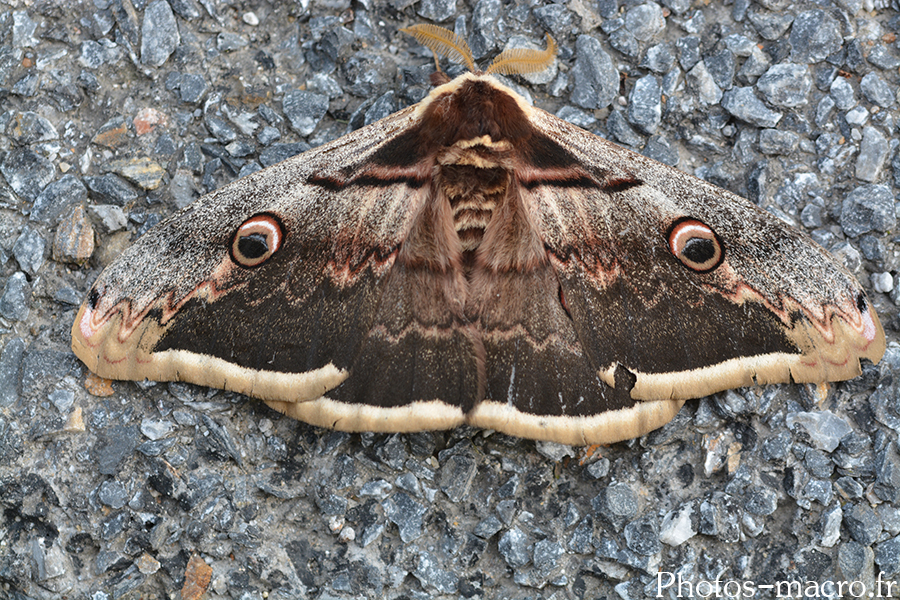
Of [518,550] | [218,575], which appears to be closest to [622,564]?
[518,550]

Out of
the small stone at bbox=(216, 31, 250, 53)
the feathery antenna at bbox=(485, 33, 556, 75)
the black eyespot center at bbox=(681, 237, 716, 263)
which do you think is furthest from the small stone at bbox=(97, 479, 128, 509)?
the black eyespot center at bbox=(681, 237, 716, 263)

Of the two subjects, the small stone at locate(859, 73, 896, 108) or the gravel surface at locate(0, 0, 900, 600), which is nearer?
the gravel surface at locate(0, 0, 900, 600)

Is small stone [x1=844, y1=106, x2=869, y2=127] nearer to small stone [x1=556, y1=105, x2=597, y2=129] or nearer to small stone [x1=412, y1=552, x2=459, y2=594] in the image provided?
small stone [x1=556, y1=105, x2=597, y2=129]

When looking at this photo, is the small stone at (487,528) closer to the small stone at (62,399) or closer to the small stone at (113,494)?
the small stone at (113,494)

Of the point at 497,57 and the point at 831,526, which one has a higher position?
the point at 497,57

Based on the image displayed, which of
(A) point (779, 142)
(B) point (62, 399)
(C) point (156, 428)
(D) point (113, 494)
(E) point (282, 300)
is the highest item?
(A) point (779, 142)

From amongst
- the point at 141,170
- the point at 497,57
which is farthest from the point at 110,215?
the point at 497,57

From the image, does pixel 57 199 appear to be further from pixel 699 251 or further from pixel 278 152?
pixel 699 251

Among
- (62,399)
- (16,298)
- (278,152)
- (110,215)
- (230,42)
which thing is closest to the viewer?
(62,399)
